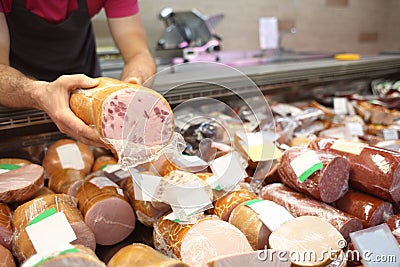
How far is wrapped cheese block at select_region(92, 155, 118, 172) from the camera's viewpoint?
1682 millimetres

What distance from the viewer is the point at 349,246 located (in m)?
1.27

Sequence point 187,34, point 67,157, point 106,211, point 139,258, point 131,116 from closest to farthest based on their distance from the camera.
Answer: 1. point 139,258
2. point 131,116
3. point 106,211
4. point 67,157
5. point 187,34

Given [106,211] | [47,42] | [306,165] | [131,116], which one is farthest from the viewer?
[47,42]

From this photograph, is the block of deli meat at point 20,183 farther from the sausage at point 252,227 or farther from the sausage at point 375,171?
the sausage at point 375,171

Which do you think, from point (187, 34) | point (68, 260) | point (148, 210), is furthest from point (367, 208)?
point (187, 34)

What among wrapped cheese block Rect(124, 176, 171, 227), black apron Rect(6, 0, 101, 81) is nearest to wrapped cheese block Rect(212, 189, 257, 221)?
wrapped cheese block Rect(124, 176, 171, 227)

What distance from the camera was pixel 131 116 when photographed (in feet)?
3.66

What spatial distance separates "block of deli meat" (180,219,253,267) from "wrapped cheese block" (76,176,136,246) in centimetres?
32

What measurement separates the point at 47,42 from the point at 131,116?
112 centimetres

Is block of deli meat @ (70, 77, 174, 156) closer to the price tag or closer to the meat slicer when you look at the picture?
the price tag

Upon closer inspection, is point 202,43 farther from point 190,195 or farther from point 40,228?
point 40,228

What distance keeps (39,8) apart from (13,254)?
1176mm

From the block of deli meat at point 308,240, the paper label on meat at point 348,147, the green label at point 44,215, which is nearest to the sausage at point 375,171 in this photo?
the paper label on meat at point 348,147

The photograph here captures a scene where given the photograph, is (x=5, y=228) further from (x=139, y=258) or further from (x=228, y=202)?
(x=228, y=202)
